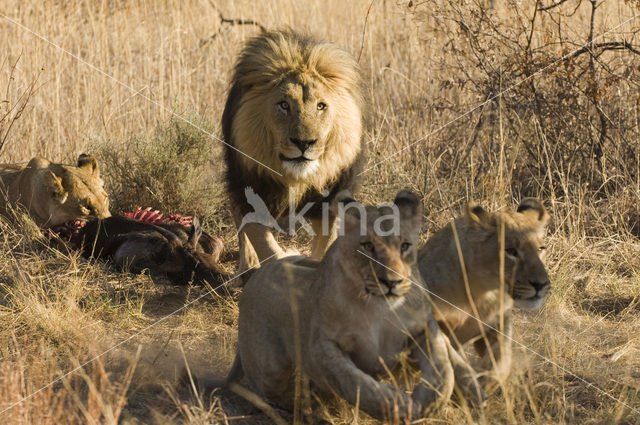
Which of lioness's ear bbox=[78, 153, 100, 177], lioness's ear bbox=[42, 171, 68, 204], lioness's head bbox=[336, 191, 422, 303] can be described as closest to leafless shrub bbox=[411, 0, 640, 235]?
lioness's ear bbox=[78, 153, 100, 177]

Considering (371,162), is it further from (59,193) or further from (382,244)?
(382,244)

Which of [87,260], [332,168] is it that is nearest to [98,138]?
[87,260]

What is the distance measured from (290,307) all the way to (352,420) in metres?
0.51

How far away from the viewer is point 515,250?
3.48m

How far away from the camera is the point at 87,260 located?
584 centimetres

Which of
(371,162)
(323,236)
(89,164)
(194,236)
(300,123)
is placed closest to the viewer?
(300,123)

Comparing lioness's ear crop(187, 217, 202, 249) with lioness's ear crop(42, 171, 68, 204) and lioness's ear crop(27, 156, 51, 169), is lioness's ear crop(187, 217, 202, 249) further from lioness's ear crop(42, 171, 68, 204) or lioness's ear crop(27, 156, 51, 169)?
lioness's ear crop(27, 156, 51, 169)

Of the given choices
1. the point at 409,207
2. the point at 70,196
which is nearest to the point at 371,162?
the point at 70,196

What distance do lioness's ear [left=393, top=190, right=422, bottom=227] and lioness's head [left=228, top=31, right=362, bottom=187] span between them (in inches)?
78.1

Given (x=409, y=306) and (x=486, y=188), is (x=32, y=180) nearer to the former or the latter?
(x=486, y=188)

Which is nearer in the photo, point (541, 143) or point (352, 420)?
point (352, 420)

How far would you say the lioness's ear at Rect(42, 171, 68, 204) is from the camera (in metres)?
5.89

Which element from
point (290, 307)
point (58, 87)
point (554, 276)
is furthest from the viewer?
point (58, 87)

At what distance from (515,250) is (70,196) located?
343 cm
